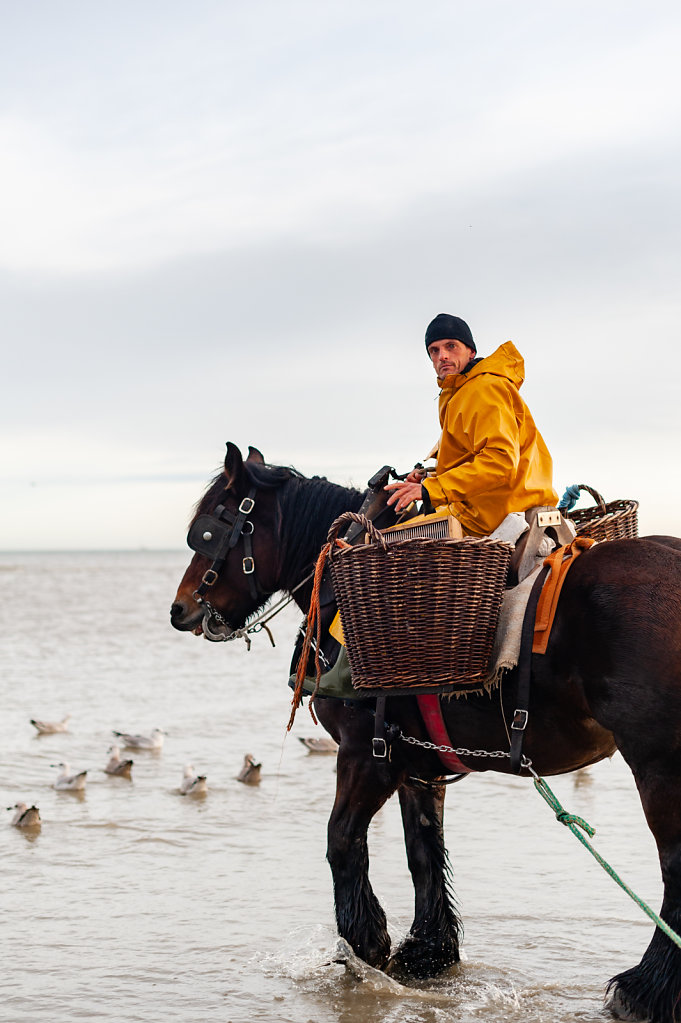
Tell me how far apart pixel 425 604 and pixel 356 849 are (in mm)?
1238

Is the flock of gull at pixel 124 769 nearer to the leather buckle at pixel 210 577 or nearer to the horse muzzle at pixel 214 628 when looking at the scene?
the horse muzzle at pixel 214 628

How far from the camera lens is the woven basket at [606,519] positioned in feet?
15.3

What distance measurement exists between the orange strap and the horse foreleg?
934 mm

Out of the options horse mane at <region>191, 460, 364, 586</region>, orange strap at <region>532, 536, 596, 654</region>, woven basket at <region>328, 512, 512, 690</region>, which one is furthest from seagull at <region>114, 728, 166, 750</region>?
orange strap at <region>532, 536, 596, 654</region>

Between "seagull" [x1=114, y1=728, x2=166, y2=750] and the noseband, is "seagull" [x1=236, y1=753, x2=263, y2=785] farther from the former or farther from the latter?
the noseband

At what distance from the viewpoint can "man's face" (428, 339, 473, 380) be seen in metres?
4.31

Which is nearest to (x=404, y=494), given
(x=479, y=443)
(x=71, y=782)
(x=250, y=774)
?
(x=479, y=443)

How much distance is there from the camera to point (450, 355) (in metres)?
4.32

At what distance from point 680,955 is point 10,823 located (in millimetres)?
5156

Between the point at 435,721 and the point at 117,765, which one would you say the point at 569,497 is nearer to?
the point at 435,721

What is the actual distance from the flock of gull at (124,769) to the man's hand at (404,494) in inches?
174

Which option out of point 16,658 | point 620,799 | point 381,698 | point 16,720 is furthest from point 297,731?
point 381,698

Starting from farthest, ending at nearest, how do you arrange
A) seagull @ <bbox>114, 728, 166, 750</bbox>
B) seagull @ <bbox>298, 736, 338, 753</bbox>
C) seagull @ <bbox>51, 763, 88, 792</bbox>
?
→ 1. seagull @ <bbox>298, 736, 338, 753</bbox>
2. seagull @ <bbox>114, 728, 166, 750</bbox>
3. seagull @ <bbox>51, 763, 88, 792</bbox>

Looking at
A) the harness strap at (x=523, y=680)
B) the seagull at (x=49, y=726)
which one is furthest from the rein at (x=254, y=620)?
the seagull at (x=49, y=726)
